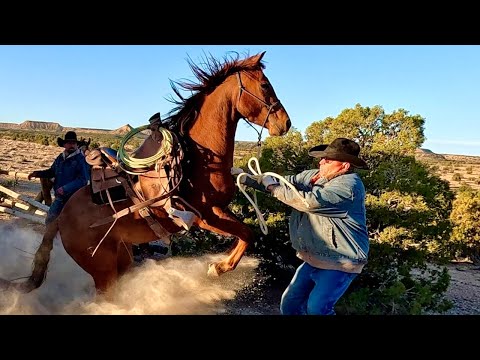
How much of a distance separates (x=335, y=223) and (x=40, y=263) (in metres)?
3.34

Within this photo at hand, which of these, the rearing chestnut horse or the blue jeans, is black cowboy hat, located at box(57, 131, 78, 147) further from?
the blue jeans

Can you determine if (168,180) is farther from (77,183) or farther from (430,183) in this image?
(430,183)

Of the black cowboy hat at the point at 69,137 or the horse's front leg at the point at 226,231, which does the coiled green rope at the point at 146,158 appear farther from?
the black cowboy hat at the point at 69,137

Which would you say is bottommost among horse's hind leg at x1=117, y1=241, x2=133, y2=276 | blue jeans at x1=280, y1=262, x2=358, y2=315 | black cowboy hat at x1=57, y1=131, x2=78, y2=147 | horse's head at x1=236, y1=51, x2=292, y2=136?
horse's hind leg at x1=117, y1=241, x2=133, y2=276

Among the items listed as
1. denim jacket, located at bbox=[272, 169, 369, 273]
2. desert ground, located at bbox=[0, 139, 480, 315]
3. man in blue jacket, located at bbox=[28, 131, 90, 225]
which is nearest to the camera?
denim jacket, located at bbox=[272, 169, 369, 273]

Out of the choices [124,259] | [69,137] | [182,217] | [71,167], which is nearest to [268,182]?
[182,217]

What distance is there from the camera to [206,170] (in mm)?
4012

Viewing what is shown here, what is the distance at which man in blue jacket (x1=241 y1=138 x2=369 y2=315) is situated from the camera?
3.31 metres

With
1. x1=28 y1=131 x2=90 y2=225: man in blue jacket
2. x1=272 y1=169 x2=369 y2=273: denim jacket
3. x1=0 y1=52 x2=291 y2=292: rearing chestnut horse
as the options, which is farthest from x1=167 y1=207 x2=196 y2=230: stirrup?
x1=28 y1=131 x2=90 y2=225: man in blue jacket

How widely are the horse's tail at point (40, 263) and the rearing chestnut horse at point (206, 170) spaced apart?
52 cm

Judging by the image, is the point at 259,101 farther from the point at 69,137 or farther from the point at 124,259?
the point at 69,137

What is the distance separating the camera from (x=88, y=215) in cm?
421
